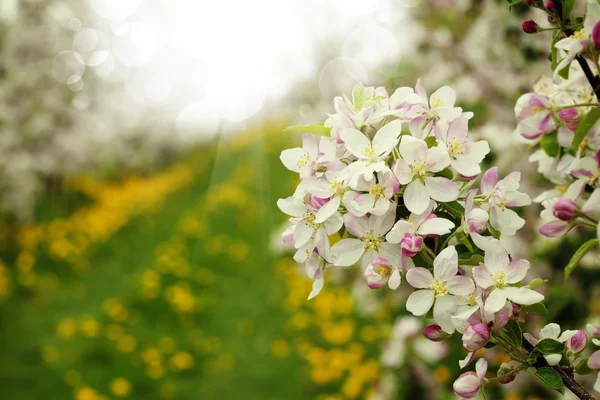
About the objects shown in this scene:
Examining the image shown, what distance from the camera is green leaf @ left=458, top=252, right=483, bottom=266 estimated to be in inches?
35.7

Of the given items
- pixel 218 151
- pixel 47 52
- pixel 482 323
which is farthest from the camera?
pixel 218 151

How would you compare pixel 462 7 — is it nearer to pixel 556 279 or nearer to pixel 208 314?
pixel 556 279

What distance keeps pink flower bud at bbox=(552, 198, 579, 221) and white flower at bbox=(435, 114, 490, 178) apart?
146mm

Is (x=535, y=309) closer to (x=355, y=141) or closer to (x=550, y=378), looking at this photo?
(x=550, y=378)

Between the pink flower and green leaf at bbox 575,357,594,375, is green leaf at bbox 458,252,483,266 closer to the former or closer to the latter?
the pink flower

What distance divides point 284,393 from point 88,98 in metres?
7.64

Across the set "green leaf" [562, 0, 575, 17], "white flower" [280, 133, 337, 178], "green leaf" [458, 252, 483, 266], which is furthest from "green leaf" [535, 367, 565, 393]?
"green leaf" [562, 0, 575, 17]

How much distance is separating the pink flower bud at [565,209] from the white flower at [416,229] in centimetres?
19

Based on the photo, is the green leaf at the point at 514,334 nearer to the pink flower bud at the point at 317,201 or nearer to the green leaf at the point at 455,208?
the green leaf at the point at 455,208

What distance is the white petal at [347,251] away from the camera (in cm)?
93

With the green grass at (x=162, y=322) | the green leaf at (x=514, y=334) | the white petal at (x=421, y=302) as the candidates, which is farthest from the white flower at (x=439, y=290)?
the green grass at (x=162, y=322)

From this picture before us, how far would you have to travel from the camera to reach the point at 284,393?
10.7 ft

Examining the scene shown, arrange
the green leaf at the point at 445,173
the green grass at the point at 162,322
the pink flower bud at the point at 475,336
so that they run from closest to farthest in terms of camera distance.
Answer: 1. the pink flower bud at the point at 475,336
2. the green leaf at the point at 445,173
3. the green grass at the point at 162,322

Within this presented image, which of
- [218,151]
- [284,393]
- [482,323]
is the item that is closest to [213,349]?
[284,393]
